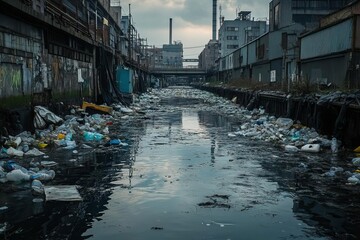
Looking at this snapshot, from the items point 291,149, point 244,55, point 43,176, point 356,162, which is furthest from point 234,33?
point 43,176

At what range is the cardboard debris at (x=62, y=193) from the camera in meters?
6.43

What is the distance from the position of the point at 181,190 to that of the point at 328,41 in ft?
58.1

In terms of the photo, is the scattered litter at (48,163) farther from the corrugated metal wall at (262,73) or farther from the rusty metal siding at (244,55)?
the rusty metal siding at (244,55)

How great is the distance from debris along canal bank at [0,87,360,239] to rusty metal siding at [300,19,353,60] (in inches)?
343

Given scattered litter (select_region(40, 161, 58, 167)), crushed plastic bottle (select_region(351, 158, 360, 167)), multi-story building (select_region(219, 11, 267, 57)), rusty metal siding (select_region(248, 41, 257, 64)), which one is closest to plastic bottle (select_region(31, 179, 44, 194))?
scattered litter (select_region(40, 161, 58, 167))

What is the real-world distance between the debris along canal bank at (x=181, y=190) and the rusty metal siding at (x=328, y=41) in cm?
872

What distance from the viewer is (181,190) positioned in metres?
7.13

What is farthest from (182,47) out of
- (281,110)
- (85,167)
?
(85,167)

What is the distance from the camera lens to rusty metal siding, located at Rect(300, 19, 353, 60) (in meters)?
19.6

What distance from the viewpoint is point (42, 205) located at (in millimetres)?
6137

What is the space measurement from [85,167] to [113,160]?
994 millimetres

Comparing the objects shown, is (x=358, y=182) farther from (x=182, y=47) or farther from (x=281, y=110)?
(x=182, y=47)

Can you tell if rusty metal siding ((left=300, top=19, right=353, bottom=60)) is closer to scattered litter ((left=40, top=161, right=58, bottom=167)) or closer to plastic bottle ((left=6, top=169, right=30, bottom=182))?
scattered litter ((left=40, top=161, right=58, bottom=167))

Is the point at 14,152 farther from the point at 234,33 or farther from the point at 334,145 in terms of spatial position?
the point at 234,33
